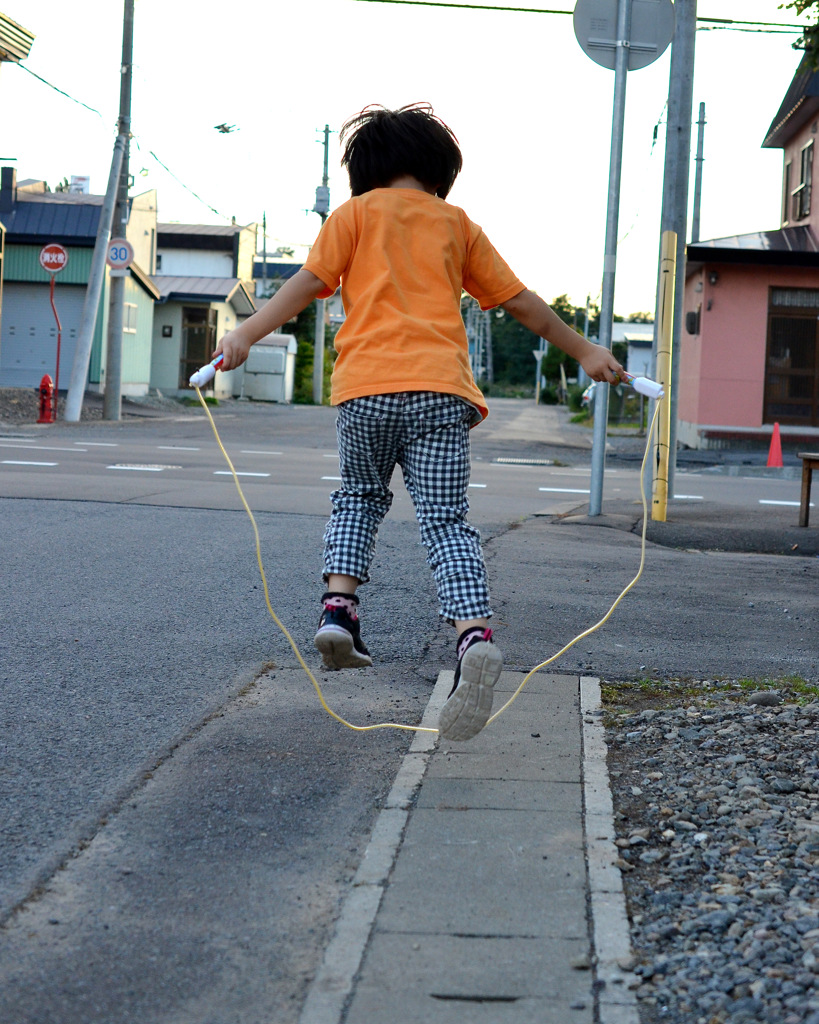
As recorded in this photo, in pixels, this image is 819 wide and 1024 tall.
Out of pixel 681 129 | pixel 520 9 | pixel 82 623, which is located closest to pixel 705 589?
pixel 82 623

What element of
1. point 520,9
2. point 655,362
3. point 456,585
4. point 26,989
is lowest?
point 26,989

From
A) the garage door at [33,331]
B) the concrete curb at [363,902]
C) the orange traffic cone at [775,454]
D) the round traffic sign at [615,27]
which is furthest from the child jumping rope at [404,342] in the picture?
the garage door at [33,331]

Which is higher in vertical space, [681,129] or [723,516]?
[681,129]

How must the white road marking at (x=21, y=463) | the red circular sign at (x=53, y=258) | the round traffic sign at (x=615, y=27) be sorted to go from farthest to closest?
1. the red circular sign at (x=53, y=258)
2. the white road marking at (x=21, y=463)
3. the round traffic sign at (x=615, y=27)

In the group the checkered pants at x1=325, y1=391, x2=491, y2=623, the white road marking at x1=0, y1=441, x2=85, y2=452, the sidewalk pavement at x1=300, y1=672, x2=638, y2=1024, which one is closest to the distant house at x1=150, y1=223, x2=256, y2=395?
the white road marking at x1=0, y1=441, x2=85, y2=452

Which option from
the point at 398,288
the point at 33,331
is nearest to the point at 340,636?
the point at 398,288

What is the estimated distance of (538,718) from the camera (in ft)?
11.6

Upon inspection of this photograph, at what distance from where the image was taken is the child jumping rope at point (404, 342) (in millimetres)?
3230

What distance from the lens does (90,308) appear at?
2170cm

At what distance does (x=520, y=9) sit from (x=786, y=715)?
14.2 m

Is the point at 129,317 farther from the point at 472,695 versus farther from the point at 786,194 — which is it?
the point at 472,695

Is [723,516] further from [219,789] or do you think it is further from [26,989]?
[26,989]

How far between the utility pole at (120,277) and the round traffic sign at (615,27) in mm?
15838

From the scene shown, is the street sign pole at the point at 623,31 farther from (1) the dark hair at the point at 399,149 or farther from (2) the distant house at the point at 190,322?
(2) the distant house at the point at 190,322
